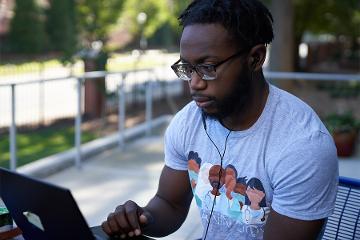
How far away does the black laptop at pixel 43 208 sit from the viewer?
4.37 feet

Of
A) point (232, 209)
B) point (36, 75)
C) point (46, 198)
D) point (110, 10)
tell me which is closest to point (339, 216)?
point (232, 209)

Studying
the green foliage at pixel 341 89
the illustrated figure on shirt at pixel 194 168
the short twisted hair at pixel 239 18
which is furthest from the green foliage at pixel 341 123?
the green foliage at pixel 341 89

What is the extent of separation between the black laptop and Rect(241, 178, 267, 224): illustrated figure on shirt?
543mm

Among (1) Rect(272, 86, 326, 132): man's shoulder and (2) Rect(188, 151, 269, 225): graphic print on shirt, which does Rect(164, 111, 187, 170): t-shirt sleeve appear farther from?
(1) Rect(272, 86, 326, 132): man's shoulder

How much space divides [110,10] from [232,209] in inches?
353

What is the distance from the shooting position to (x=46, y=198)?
1356 mm

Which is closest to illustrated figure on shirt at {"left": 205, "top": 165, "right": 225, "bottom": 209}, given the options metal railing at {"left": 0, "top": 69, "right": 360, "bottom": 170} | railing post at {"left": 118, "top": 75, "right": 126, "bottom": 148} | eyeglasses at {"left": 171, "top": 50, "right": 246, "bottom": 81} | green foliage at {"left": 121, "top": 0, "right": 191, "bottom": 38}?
eyeglasses at {"left": 171, "top": 50, "right": 246, "bottom": 81}

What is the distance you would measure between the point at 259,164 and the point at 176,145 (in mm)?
362

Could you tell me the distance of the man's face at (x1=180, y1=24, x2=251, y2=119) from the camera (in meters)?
1.67

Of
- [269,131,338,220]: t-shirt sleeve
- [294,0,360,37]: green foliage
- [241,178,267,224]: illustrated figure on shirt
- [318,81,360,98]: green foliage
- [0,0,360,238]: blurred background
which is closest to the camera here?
[269,131,338,220]: t-shirt sleeve

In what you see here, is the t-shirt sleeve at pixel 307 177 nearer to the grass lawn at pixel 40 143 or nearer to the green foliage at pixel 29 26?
the grass lawn at pixel 40 143

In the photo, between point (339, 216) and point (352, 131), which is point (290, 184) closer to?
point (339, 216)

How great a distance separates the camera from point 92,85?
925 cm

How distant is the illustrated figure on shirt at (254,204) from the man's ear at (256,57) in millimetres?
349
